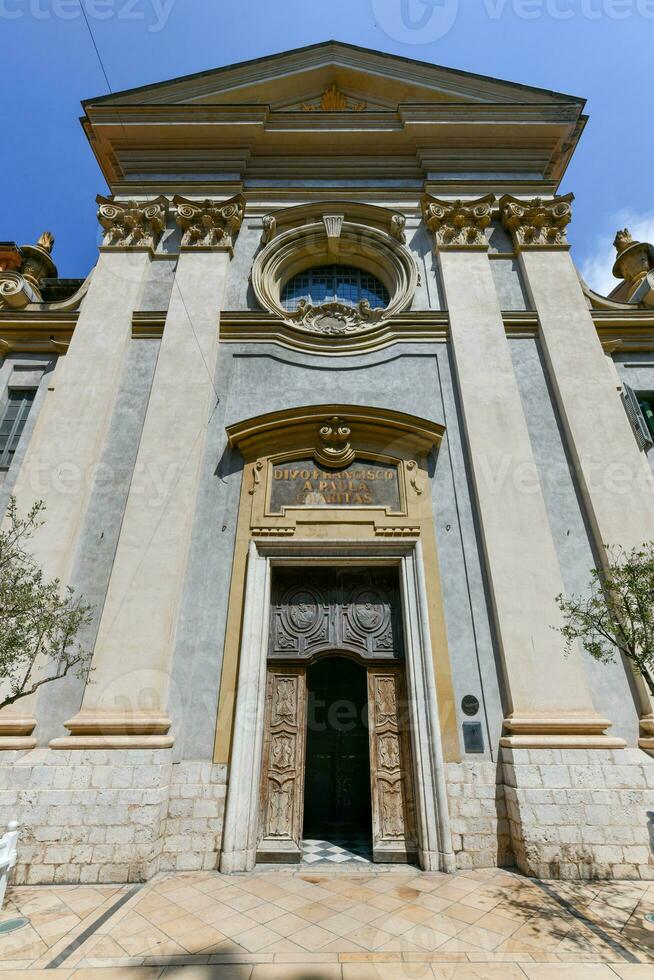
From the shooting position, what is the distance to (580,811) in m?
5.77

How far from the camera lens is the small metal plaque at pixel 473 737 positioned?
257 inches

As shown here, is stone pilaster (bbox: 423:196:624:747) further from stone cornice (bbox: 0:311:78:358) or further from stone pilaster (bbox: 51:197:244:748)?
stone cornice (bbox: 0:311:78:358)

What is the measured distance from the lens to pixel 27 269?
11.9m

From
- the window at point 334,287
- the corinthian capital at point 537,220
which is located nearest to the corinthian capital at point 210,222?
the window at point 334,287

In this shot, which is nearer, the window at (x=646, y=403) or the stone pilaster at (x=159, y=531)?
the stone pilaster at (x=159, y=531)

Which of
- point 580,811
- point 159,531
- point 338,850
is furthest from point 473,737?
point 159,531

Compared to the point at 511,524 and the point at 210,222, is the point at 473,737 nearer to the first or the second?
the point at 511,524

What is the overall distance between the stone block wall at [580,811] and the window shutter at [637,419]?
499 cm

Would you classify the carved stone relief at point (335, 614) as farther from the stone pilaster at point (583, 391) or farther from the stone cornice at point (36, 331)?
the stone cornice at point (36, 331)

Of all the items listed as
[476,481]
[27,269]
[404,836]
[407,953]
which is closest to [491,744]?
[404,836]

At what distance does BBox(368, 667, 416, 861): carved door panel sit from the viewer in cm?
648

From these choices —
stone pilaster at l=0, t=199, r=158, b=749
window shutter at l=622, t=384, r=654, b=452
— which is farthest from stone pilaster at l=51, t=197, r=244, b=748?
window shutter at l=622, t=384, r=654, b=452

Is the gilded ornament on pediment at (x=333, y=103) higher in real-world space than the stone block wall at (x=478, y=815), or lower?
higher

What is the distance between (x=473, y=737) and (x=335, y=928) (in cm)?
294
